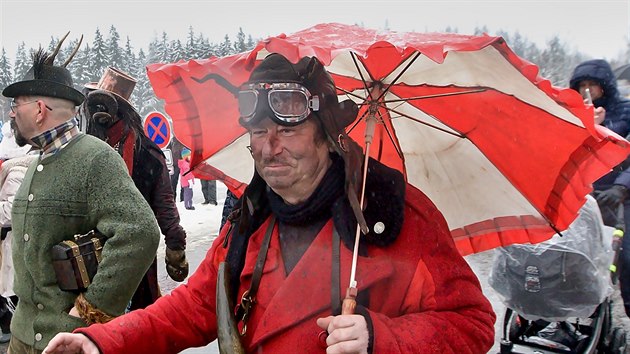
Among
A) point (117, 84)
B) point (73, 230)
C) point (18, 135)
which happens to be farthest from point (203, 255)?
point (73, 230)

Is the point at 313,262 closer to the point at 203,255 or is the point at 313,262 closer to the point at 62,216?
the point at 62,216

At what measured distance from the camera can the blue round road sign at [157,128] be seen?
11328 mm

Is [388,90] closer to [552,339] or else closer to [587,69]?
[552,339]

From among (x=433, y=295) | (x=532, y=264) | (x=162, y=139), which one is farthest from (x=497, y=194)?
(x=162, y=139)

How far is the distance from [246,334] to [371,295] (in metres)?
0.47

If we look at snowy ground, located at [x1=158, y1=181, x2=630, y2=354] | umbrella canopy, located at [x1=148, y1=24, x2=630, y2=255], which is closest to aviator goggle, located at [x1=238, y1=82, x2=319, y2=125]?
umbrella canopy, located at [x1=148, y1=24, x2=630, y2=255]

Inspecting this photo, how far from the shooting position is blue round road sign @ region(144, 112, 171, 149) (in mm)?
11328

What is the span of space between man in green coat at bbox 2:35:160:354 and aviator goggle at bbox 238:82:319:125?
4.36 ft

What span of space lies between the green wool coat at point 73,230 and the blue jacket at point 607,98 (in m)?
3.89

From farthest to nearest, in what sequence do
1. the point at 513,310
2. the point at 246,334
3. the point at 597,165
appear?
the point at 513,310 < the point at 597,165 < the point at 246,334

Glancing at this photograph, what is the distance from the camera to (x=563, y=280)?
12.5 feet

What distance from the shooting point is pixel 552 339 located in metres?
4.26

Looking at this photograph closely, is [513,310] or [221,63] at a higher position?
[221,63]

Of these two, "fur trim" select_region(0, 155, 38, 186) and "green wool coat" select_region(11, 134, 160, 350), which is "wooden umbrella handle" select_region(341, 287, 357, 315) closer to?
"green wool coat" select_region(11, 134, 160, 350)
